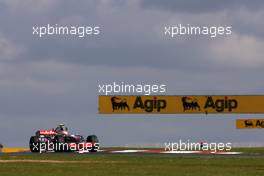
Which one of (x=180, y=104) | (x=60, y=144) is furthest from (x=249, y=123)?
(x=60, y=144)

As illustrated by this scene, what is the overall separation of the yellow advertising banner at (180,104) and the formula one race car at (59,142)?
482 cm

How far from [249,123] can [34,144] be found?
33109mm

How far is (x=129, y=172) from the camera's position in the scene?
40188 mm

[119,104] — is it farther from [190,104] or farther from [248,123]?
[248,123]

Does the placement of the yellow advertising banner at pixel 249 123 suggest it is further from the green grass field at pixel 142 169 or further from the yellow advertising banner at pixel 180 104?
the green grass field at pixel 142 169

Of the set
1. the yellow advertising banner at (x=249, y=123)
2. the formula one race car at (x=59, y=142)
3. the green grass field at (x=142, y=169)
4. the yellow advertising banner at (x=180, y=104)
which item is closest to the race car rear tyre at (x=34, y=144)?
the formula one race car at (x=59, y=142)

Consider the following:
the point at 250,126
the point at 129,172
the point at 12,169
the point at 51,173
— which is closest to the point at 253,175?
the point at 129,172

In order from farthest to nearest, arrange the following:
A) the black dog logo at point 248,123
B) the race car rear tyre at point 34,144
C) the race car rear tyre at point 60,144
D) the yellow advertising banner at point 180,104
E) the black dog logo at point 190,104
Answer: the black dog logo at point 248,123, the black dog logo at point 190,104, the yellow advertising banner at point 180,104, the race car rear tyre at point 34,144, the race car rear tyre at point 60,144

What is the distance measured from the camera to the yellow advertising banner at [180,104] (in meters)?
71.8

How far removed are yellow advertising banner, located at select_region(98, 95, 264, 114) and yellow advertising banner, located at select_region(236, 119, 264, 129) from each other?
9.94m

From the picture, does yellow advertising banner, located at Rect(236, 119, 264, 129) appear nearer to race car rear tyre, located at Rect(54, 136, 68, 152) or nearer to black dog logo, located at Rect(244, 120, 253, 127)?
black dog logo, located at Rect(244, 120, 253, 127)

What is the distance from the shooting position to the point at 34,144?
225ft

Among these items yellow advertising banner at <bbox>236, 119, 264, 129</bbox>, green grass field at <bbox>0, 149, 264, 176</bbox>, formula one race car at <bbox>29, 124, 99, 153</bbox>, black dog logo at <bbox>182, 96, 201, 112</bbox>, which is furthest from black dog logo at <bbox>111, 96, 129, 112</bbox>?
yellow advertising banner at <bbox>236, 119, 264, 129</bbox>

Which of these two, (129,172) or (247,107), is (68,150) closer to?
(247,107)
